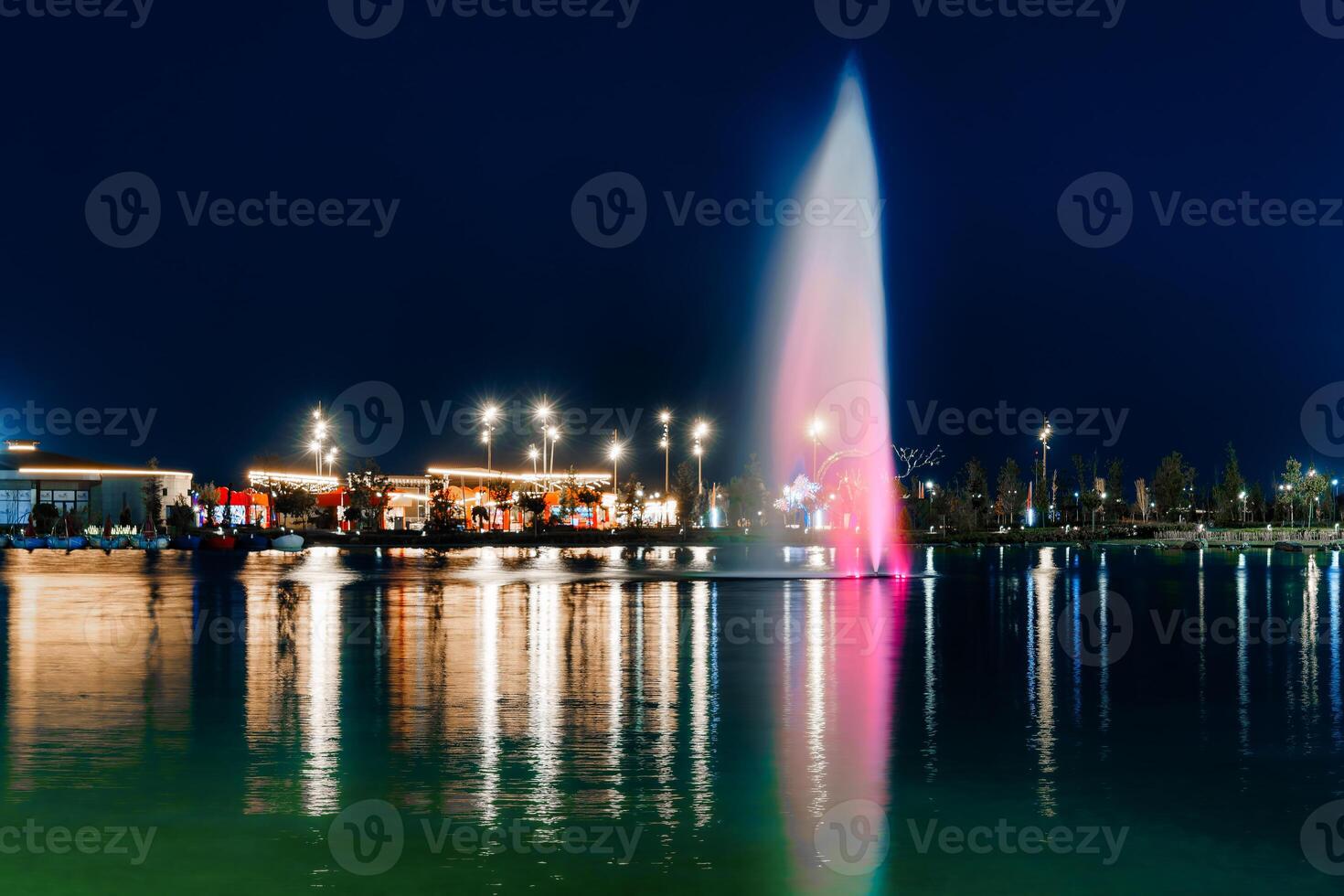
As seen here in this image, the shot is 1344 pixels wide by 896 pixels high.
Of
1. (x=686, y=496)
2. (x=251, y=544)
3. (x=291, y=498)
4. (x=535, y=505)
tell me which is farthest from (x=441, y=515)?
(x=686, y=496)

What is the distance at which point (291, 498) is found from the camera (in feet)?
384

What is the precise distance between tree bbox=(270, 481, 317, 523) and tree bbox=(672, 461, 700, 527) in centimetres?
3756

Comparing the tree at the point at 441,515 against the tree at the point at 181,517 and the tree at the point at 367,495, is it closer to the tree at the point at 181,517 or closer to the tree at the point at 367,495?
the tree at the point at 367,495

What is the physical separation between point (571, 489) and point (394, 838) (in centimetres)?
11055

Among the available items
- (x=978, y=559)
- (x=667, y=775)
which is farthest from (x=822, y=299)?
(x=667, y=775)

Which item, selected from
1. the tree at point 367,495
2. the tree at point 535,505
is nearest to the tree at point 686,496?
the tree at point 535,505

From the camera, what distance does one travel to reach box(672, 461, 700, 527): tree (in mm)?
137125

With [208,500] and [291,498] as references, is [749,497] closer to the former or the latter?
[291,498]

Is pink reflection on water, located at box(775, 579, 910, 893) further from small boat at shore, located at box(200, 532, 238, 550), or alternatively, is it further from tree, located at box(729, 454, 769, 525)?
tree, located at box(729, 454, 769, 525)

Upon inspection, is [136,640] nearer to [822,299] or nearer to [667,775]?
[667,775]

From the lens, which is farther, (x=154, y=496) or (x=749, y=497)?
(x=749, y=497)

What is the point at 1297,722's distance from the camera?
15664mm

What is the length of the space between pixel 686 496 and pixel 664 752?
125 m

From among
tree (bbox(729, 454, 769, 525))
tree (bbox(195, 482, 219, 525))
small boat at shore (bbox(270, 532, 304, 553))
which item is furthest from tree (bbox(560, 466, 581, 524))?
small boat at shore (bbox(270, 532, 304, 553))
